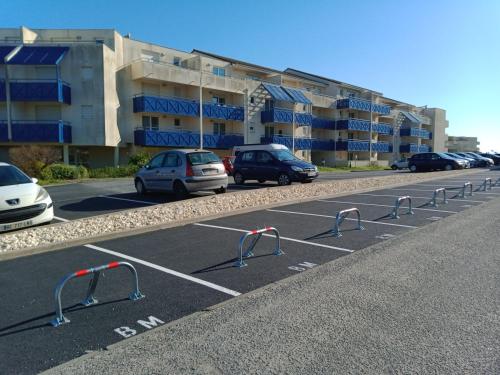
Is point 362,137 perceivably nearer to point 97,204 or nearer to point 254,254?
point 97,204

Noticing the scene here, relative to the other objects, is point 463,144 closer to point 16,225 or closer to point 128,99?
point 128,99

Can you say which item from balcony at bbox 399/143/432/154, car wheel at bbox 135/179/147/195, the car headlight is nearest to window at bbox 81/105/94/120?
car wheel at bbox 135/179/147/195

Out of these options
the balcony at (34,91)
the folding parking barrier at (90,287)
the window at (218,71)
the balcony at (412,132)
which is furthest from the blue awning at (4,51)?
the balcony at (412,132)

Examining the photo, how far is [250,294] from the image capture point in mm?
4605

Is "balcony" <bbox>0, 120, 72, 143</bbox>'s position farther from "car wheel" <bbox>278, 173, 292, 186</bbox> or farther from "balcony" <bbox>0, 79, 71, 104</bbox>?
"car wheel" <bbox>278, 173, 292, 186</bbox>

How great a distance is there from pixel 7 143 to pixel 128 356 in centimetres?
3087

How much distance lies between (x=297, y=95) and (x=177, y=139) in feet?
58.6

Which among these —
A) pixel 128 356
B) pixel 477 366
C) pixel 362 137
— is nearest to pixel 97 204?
pixel 128 356

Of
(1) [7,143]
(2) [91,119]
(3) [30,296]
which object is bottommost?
(3) [30,296]

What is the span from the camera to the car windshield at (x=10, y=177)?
877cm

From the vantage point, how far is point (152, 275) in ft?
17.8

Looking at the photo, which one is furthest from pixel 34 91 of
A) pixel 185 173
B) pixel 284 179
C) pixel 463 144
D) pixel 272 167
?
pixel 463 144

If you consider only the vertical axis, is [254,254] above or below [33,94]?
below

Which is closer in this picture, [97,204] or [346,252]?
[346,252]
